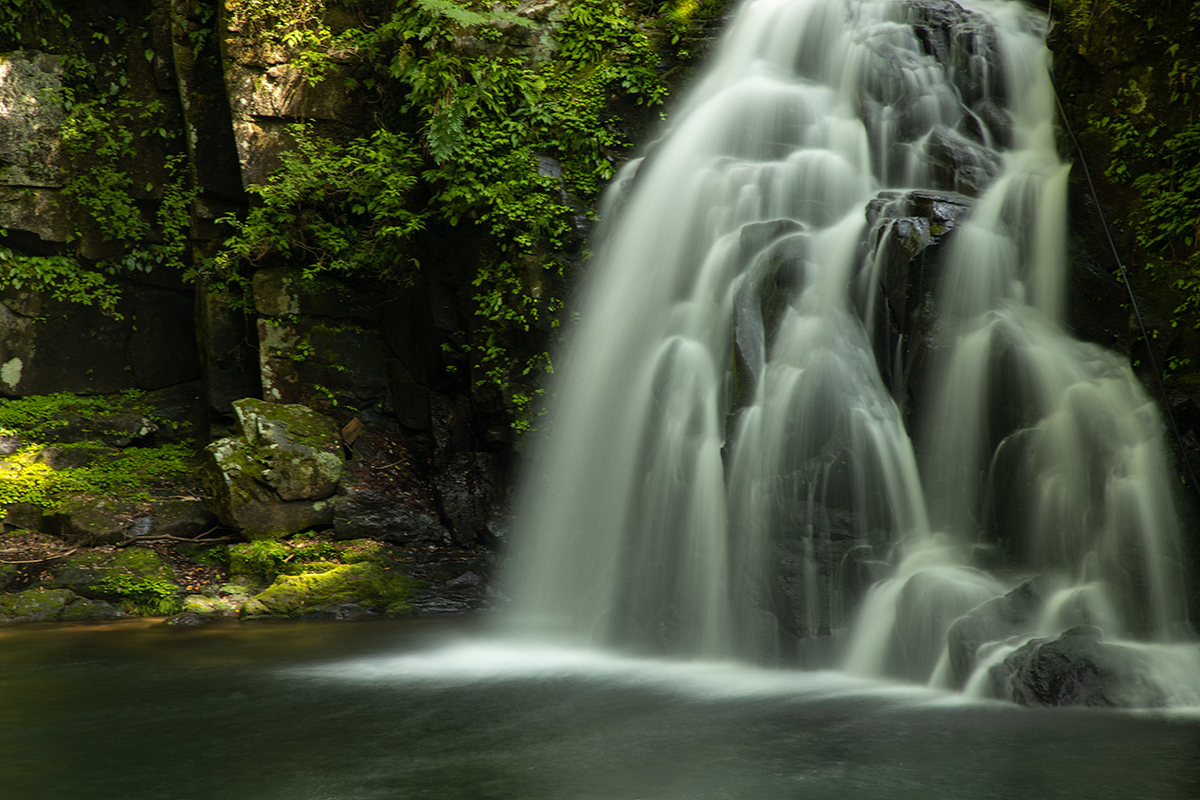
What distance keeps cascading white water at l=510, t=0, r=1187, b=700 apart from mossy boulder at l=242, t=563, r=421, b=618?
1.24 meters

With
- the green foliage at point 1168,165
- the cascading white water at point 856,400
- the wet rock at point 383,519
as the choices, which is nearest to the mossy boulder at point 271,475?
the wet rock at point 383,519

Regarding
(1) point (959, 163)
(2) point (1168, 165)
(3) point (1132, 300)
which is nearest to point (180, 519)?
(1) point (959, 163)

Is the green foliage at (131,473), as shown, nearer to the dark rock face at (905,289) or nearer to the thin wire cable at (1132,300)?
the dark rock face at (905,289)

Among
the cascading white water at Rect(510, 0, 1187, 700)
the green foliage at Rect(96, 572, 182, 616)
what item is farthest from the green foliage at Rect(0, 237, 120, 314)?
the cascading white water at Rect(510, 0, 1187, 700)

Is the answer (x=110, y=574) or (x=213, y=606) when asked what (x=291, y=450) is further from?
(x=110, y=574)

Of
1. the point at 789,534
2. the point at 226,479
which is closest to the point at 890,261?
the point at 789,534

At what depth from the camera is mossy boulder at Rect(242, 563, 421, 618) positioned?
8.55 meters

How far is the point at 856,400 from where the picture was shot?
647 centimetres

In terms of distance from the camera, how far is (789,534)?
20.7 feet

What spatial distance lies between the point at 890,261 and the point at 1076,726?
354 centimetres

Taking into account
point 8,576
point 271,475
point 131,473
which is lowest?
point 8,576

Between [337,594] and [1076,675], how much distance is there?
6423mm

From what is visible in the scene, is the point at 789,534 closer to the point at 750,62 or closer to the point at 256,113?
the point at 750,62

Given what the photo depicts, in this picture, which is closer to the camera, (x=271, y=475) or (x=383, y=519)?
(x=271, y=475)
